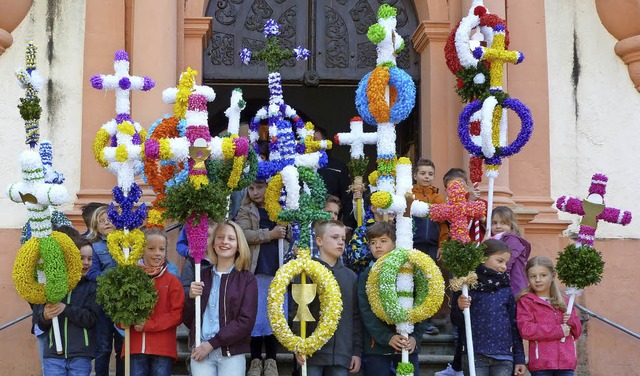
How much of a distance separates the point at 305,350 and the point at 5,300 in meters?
3.91

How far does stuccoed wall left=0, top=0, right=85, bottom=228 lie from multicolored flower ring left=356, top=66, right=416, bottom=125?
152 inches

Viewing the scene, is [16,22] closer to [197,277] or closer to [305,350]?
[197,277]

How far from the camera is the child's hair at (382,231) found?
23.1 ft

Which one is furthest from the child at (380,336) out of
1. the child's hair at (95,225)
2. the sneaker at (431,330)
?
the child's hair at (95,225)

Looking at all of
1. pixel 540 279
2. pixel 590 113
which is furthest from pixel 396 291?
pixel 590 113

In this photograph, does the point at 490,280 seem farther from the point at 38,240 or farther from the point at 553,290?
the point at 38,240

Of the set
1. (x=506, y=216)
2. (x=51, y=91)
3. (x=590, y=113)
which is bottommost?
(x=506, y=216)

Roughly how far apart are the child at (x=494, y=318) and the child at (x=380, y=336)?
0.40 metres

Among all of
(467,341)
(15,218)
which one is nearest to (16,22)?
(15,218)

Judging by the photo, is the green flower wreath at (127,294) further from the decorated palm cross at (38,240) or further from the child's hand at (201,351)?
the child's hand at (201,351)

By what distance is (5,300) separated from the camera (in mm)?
9320

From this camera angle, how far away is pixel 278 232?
304 inches

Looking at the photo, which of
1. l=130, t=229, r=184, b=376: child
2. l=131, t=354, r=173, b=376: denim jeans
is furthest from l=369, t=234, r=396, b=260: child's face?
l=131, t=354, r=173, b=376: denim jeans

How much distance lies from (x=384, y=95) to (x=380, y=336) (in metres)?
1.63
